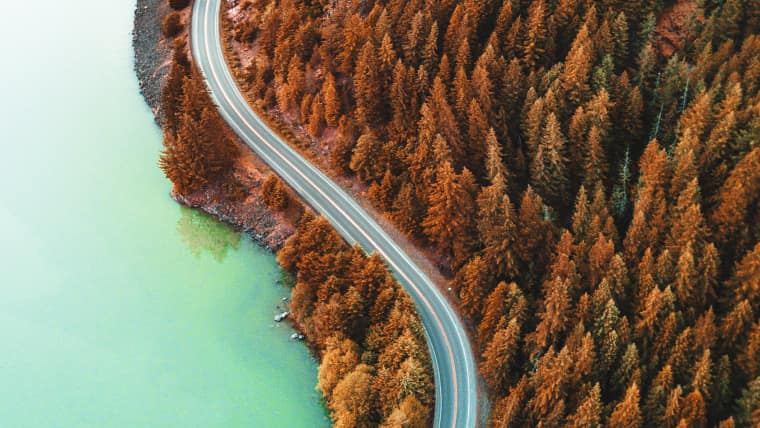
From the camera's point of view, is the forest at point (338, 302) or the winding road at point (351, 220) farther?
the winding road at point (351, 220)

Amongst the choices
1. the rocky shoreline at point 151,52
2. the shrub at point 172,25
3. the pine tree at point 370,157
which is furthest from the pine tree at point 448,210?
the shrub at point 172,25

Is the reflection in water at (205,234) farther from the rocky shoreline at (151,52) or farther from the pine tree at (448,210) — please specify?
the pine tree at (448,210)

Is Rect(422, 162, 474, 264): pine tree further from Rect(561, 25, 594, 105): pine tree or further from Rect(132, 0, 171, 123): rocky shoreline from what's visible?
Rect(132, 0, 171, 123): rocky shoreline

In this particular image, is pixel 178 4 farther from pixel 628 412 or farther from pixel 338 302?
pixel 628 412

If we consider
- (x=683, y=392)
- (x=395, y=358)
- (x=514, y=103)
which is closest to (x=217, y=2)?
(x=514, y=103)

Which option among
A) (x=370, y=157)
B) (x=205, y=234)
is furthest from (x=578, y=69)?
(x=205, y=234)

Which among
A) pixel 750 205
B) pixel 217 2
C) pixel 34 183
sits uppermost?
pixel 750 205

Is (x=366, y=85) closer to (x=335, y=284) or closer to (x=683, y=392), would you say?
(x=335, y=284)
